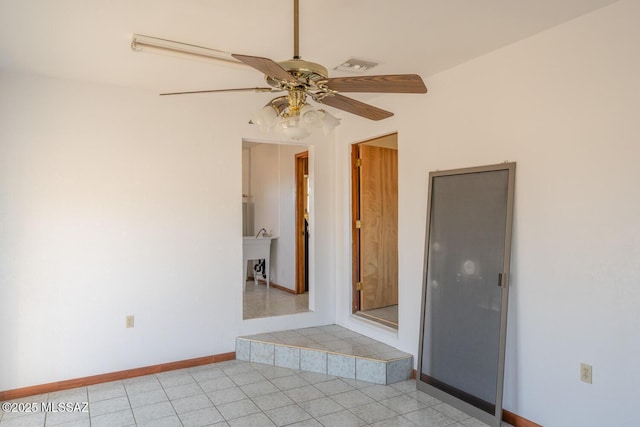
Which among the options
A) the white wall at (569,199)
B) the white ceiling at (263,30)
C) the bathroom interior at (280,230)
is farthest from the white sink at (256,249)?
the white wall at (569,199)

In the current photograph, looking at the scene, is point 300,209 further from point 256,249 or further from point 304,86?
point 304,86

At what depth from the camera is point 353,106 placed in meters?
2.18

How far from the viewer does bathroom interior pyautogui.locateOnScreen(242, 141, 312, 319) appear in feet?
18.9

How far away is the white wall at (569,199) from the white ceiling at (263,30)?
22 cm

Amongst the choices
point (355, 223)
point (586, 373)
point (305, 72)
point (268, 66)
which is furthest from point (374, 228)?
point (268, 66)

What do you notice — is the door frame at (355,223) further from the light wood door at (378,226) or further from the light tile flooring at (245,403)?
the light tile flooring at (245,403)

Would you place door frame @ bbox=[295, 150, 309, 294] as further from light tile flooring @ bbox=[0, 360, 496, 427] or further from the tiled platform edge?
light tile flooring @ bbox=[0, 360, 496, 427]

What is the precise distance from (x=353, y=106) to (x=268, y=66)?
2.26 feet

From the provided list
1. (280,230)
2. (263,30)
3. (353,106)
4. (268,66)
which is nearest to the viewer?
(268,66)

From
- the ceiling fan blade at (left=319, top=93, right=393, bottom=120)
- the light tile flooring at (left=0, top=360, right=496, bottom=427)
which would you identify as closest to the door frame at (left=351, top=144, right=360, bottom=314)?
the light tile flooring at (left=0, top=360, right=496, bottom=427)

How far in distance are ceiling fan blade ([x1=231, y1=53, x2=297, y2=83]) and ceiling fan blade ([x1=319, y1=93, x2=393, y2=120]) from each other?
1.16 ft

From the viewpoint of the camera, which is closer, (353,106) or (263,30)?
(353,106)

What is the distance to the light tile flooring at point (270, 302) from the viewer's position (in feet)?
14.8

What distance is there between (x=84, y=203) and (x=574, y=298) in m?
3.61
